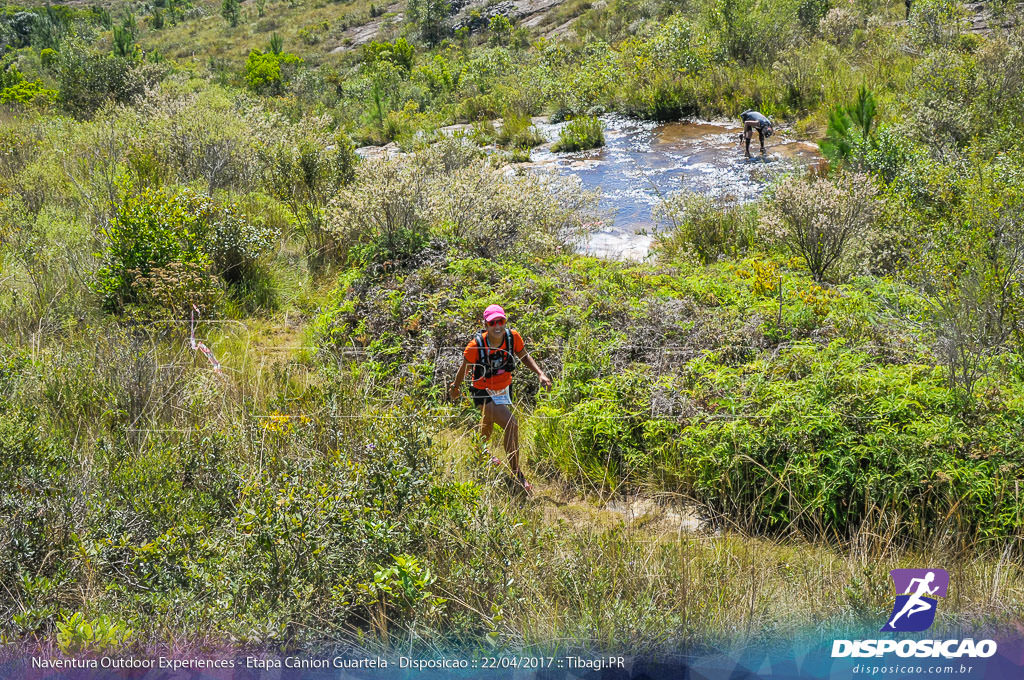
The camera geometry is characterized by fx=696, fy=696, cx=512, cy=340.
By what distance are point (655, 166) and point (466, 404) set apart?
368 inches

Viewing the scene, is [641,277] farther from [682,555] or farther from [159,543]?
[159,543]

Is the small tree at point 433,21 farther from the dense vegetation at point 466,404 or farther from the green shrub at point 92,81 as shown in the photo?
the dense vegetation at point 466,404

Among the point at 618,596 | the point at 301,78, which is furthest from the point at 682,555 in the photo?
the point at 301,78

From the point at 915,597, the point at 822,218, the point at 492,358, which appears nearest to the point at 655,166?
the point at 822,218

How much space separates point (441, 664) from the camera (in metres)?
3.11

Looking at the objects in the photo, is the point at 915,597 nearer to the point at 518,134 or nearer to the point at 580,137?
the point at 580,137

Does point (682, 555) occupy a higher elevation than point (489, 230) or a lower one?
lower

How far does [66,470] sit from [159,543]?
44.6 inches

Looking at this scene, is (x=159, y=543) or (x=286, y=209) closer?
(x=159, y=543)

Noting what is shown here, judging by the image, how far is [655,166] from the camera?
44.6ft

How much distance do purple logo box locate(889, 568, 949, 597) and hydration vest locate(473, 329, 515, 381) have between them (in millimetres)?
2693

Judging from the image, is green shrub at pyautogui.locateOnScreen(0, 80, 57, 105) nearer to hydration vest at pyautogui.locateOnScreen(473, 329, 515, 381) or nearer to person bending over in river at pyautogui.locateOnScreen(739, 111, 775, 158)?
person bending over in river at pyautogui.locateOnScreen(739, 111, 775, 158)

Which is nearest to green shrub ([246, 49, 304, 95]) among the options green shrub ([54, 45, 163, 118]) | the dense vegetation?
green shrub ([54, 45, 163, 118])

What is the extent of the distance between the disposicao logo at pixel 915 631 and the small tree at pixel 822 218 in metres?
4.56
